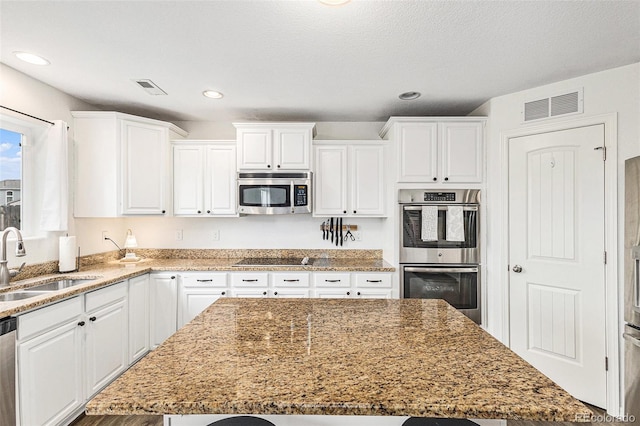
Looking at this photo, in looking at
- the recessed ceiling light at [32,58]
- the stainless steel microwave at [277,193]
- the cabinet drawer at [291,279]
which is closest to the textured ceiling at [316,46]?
the recessed ceiling light at [32,58]

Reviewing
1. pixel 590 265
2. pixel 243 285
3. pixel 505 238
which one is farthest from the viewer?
pixel 243 285

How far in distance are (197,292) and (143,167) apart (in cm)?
135

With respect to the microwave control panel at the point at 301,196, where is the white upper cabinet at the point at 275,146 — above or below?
above

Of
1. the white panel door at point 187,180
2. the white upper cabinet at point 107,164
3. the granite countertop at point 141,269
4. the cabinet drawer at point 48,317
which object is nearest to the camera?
the cabinet drawer at point 48,317

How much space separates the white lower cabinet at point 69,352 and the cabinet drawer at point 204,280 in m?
0.52

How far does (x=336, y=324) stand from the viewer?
1.40 meters

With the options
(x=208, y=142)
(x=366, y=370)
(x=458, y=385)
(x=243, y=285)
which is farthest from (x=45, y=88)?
(x=458, y=385)

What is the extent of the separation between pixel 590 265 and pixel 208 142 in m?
3.60

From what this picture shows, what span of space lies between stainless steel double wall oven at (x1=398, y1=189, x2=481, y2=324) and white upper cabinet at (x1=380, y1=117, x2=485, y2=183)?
18 cm

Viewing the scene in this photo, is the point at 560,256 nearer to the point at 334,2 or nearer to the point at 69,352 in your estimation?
the point at 334,2

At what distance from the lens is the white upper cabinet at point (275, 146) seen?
3209 millimetres

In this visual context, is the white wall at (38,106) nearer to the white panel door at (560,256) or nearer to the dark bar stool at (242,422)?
the dark bar stool at (242,422)

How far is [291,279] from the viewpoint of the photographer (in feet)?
9.84

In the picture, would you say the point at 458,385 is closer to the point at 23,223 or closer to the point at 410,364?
the point at 410,364
